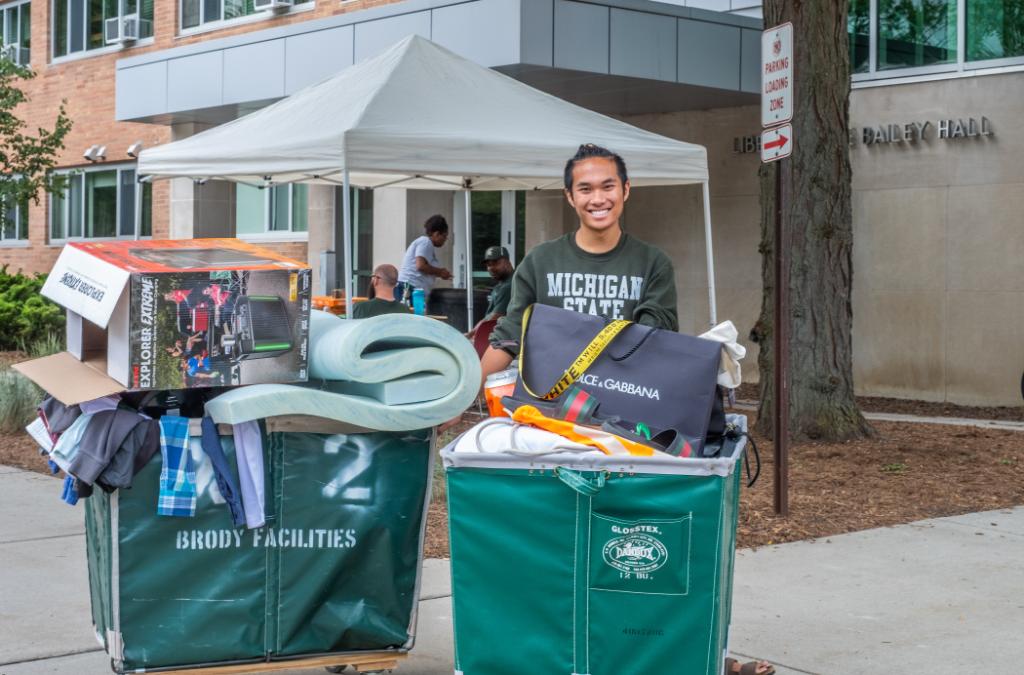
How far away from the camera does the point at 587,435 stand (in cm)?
379

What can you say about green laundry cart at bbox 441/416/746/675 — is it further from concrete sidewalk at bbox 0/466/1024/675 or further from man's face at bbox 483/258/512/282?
man's face at bbox 483/258/512/282

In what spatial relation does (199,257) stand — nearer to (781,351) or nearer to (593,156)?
(593,156)

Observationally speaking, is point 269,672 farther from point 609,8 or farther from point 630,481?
point 609,8

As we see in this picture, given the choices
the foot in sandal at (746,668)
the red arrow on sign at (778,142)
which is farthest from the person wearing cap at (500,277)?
the foot in sandal at (746,668)

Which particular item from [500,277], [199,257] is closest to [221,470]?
[199,257]

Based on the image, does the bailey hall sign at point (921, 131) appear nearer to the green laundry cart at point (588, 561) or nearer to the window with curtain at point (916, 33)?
the window with curtain at point (916, 33)

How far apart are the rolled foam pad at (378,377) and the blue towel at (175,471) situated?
0.12 meters

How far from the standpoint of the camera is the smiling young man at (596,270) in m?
4.30

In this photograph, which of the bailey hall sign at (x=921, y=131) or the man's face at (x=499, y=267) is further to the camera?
the bailey hall sign at (x=921, y=131)

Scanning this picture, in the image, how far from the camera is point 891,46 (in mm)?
14125

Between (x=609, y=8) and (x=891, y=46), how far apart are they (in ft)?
10.3

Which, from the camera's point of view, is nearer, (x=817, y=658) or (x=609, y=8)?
(x=817, y=658)

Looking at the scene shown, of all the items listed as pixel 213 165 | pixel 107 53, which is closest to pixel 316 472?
pixel 213 165

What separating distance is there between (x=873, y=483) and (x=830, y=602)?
292 cm
